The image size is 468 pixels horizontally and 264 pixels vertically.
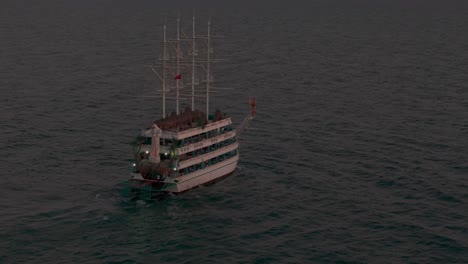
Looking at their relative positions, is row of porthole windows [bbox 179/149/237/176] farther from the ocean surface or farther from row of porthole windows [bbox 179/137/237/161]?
the ocean surface

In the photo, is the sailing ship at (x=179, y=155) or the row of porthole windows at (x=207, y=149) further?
the row of porthole windows at (x=207, y=149)

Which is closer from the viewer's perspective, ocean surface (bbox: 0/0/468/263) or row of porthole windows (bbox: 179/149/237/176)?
ocean surface (bbox: 0/0/468/263)

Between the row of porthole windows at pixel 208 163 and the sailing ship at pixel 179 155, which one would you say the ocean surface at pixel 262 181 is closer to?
the sailing ship at pixel 179 155

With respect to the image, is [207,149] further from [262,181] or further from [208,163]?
[262,181]

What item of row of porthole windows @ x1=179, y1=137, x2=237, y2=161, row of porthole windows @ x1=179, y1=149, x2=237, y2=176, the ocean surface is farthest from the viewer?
row of porthole windows @ x1=179, y1=137, x2=237, y2=161

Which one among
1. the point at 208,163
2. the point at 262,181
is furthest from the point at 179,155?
the point at 262,181

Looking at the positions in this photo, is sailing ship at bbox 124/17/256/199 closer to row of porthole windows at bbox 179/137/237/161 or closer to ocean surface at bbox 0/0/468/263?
row of porthole windows at bbox 179/137/237/161

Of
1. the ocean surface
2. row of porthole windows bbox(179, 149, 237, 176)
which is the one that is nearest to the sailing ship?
row of porthole windows bbox(179, 149, 237, 176)

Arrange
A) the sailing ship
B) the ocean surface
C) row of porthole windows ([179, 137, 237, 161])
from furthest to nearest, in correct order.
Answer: row of porthole windows ([179, 137, 237, 161]) < the sailing ship < the ocean surface

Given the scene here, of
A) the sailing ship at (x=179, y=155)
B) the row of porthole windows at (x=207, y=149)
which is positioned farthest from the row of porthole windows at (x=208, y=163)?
the row of porthole windows at (x=207, y=149)

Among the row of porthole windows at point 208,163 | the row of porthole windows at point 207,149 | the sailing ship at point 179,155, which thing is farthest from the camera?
the row of porthole windows at point 207,149

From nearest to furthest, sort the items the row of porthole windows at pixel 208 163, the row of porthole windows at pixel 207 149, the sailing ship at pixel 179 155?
the sailing ship at pixel 179 155, the row of porthole windows at pixel 208 163, the row of porthole windows at pixel 207 149

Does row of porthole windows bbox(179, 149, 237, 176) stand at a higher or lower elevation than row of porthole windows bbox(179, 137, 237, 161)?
lower
